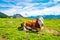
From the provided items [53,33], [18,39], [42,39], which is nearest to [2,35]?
[18,39]

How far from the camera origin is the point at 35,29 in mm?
25078

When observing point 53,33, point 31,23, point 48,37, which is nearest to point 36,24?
point 31,23

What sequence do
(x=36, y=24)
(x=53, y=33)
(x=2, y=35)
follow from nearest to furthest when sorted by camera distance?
(x=2, y=35) → (x=53, y=33) → (x=36, y=24)

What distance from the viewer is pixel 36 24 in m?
26.1

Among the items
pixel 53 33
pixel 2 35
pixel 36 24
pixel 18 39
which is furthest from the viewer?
pixel 36 24

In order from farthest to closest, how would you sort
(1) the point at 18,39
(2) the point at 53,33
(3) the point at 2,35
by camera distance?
(2) the point at 53,33 < (3) the point at 2,35 < (1) the point at 18,39

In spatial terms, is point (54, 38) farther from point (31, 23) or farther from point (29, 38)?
point (31, 23)

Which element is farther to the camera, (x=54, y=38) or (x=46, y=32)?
(x=46, y=32)

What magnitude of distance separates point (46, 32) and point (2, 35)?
540 cm

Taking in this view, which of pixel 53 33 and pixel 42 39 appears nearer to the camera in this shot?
pixel 42 39

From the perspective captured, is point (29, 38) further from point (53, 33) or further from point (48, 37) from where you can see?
point (53, 33)

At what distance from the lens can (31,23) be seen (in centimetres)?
2625

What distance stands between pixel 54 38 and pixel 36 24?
4.94m

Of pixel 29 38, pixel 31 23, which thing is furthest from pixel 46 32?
pixel 29 38
